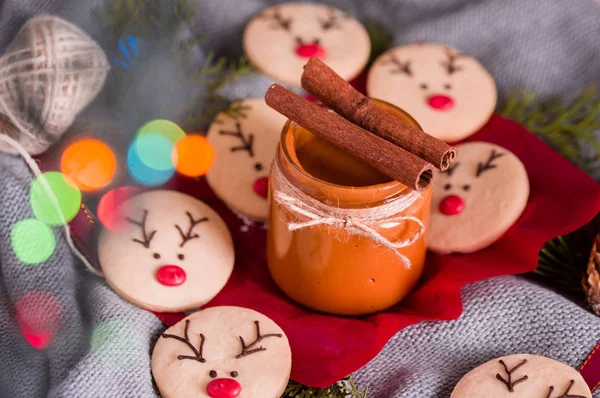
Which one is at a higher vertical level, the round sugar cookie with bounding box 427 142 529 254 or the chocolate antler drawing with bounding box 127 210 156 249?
the round sugar cookie with bounding box 427 142 529 254

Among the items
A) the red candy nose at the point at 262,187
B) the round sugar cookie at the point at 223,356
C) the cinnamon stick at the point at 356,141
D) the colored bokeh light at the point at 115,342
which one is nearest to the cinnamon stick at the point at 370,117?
the cinnamon stick at the point at 356,141

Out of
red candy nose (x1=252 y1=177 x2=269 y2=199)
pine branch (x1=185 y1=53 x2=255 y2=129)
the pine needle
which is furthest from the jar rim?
the pine needle

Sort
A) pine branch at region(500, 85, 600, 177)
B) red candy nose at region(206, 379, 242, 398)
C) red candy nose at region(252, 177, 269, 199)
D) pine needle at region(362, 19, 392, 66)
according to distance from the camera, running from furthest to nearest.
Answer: pine needle at region(362, 19, 392, 66) < pine branch at region(500, 85, 600, 177) < red candy nose at region(252, 177, 269, 199) < red candy nose at region(206, 379, 242, 398)

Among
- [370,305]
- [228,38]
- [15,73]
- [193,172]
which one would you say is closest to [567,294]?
[370,305]

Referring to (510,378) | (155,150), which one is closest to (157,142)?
(155,150)

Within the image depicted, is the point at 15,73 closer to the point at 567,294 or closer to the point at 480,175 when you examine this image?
the point at 480,175

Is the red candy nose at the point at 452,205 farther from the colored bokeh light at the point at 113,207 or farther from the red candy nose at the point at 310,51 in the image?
the colored bokeh light at the point at 113,207

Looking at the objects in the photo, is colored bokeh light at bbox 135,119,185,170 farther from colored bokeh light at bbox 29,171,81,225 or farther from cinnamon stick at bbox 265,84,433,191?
cinnamon stick at bbox 265,84,433,191
